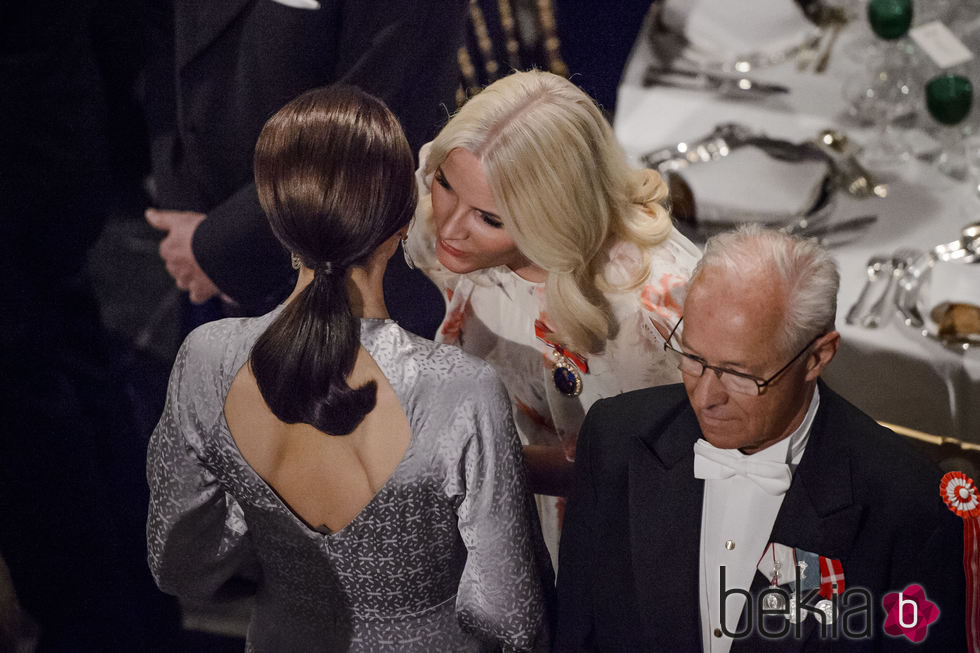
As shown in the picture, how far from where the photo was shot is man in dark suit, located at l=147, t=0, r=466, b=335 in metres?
1.66

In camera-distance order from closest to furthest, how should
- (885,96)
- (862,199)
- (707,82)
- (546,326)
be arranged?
(546,326) < (862,199) < (885,96) < (707,82)

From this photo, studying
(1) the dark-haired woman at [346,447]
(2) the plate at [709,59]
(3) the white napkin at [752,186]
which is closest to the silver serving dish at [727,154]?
(3) the white napkin at [752,186]

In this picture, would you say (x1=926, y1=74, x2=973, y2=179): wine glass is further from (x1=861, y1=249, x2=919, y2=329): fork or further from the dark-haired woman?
the dark-haired woman

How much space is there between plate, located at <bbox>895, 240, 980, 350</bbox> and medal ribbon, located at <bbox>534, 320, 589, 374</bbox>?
1.02 metres

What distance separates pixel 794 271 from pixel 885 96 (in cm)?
194

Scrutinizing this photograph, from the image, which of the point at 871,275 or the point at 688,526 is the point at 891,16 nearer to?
the point at 871,275

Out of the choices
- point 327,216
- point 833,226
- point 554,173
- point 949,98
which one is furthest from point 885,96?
point 327,216

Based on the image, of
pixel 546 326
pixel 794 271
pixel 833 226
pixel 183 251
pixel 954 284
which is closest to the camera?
pixel 794 271

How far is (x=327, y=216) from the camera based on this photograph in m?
1.45

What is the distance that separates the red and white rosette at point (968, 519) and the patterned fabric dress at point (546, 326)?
1.43 feet

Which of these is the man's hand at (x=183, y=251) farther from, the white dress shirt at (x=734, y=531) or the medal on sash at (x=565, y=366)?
the white dress shirt at (x=734, y=531)

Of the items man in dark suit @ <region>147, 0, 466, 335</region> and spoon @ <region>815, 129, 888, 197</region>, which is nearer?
man in dark suit @ <region>147, 0, 466, 335</region>

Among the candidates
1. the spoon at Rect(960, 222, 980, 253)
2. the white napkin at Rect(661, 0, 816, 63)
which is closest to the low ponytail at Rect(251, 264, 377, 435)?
the spoon at Rect(960, 222, 980, 253)

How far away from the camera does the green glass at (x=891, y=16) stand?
106 inches
